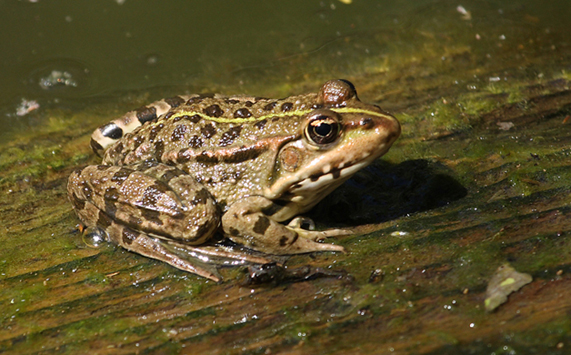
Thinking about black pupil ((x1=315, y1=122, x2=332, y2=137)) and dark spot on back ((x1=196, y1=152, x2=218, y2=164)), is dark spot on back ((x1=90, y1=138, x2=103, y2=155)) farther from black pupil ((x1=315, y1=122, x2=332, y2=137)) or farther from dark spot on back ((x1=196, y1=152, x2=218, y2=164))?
black pupil ((x1=315, y1=122, x2=332, y2=137))

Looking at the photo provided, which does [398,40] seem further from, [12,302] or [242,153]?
[12,302]

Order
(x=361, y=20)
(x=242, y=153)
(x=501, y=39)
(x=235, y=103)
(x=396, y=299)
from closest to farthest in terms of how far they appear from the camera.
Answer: (x=396, y=299) → (x=242, y=153) → (x=235, y=103) → (x=501, y=39) → (x=361, y=20)

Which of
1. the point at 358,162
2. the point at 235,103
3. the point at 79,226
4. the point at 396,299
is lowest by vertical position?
the point at 396,299

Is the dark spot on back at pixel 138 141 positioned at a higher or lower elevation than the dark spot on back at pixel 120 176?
higher

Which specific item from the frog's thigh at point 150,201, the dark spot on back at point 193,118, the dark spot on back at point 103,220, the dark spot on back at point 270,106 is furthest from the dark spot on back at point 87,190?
the dark spot on back at point 270,106

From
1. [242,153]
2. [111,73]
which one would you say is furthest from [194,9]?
[242,153]

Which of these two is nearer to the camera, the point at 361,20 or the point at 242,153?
the point at 242,153

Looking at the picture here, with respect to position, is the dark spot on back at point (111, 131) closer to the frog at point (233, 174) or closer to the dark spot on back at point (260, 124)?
the frog at point (233, 174)

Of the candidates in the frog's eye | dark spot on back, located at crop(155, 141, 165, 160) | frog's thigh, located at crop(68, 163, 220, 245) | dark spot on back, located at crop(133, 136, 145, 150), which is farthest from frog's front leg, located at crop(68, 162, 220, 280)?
the frog's eye
